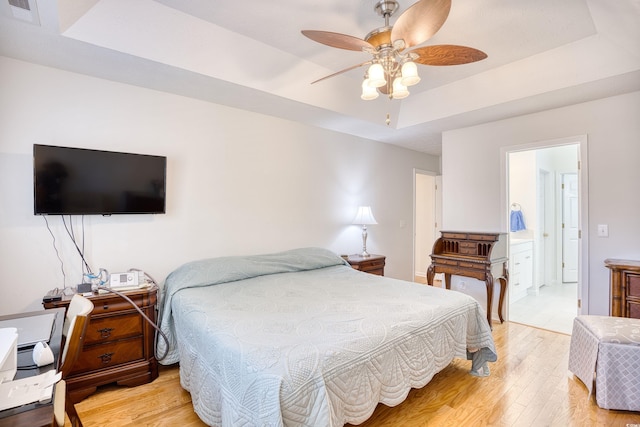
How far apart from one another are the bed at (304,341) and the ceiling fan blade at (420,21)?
5.18 ft

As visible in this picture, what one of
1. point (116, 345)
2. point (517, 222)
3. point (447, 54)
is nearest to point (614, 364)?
point (447, 54)

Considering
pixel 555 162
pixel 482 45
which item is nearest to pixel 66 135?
pixel 482 45

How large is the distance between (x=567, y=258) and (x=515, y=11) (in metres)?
4.74

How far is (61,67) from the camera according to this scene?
2334 mm

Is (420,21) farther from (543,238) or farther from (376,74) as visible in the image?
(543,238)

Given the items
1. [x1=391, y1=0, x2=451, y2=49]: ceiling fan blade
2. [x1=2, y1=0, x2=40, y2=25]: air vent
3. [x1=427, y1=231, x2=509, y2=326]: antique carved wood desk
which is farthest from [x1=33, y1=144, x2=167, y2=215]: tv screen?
[x1=427, y1=231, x2=509, y2=326]: antique carved wood desk

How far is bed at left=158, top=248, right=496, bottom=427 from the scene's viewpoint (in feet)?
4.30

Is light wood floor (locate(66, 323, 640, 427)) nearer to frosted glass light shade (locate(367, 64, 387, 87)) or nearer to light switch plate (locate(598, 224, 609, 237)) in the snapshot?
light switch plate (locate(598, 224, 609, 237))

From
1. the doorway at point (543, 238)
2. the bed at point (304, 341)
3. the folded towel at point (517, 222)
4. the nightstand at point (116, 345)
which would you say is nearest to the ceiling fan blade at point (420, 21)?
the bed at point (304, 341)

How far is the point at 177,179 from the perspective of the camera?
2877 millimetres

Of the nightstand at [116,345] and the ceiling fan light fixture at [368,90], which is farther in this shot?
the nightstand at [116,345]

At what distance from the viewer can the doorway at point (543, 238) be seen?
409 cm

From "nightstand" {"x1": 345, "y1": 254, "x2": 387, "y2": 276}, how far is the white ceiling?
5.67 feet

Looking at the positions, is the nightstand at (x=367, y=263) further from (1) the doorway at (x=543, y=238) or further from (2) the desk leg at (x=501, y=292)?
(1) the doorway at (x=543, y=238)
